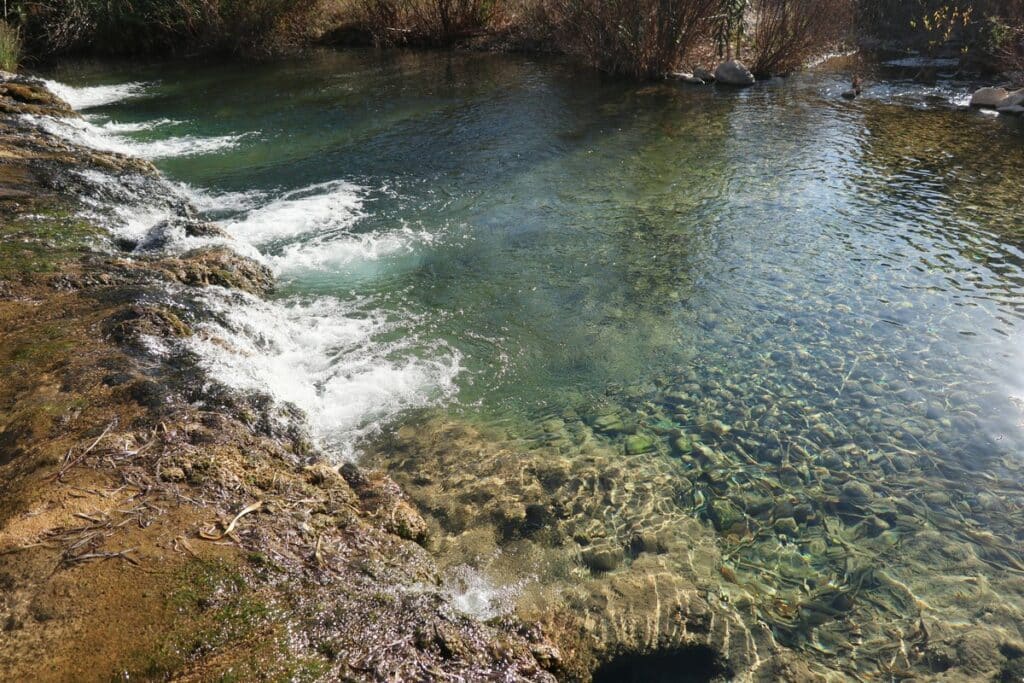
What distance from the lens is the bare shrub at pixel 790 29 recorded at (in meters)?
15.1

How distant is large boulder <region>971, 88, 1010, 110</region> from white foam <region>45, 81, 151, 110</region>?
19.2 metres

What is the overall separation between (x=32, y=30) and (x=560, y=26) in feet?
51.7

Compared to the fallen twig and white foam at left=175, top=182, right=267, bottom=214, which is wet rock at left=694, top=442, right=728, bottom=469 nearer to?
the fallen twig

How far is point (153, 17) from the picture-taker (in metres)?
19.3

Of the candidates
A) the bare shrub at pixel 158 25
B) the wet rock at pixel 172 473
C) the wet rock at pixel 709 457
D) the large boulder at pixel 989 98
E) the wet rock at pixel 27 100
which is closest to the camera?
the wet rock at pixel 172 473

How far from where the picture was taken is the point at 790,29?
50.4 feet

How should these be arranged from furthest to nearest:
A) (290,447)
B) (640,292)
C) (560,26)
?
1. (560,26)
2. (640,292)
3. (290,447)

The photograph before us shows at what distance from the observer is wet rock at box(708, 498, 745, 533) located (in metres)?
4.03

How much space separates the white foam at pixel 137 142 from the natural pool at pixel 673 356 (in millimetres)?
91

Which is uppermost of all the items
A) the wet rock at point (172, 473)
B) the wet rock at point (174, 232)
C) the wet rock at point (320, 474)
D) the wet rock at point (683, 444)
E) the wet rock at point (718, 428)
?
the wet rock at point (174, 232)

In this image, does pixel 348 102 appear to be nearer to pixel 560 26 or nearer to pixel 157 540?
pixel 560 26

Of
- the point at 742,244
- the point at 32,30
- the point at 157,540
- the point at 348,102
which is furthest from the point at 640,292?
the point at 32,30

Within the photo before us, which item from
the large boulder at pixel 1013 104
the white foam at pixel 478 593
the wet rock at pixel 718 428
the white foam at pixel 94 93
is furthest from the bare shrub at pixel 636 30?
the white foam at pixel 478 593

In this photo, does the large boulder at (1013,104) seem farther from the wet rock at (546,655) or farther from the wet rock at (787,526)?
the wet rock at (546,655)
